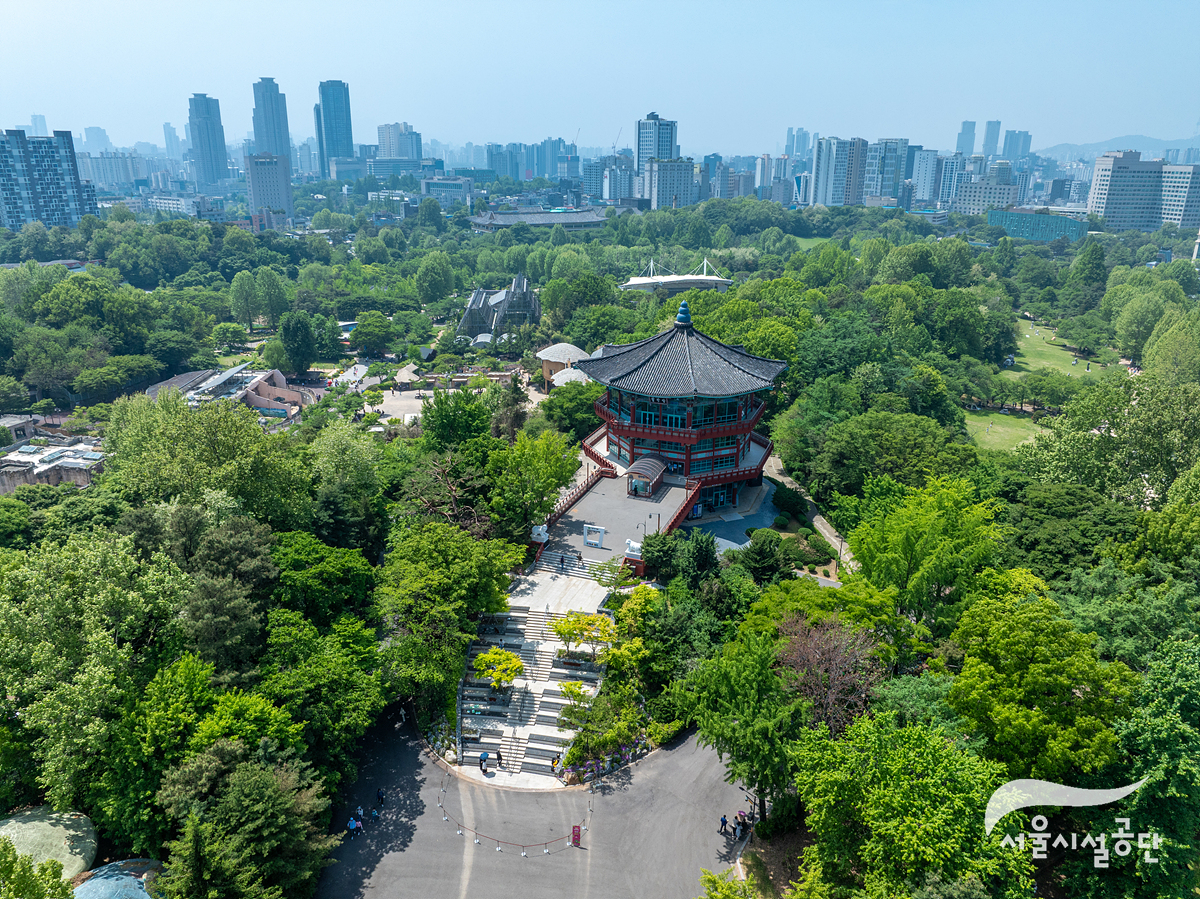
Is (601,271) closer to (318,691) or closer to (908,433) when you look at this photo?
(908,433)

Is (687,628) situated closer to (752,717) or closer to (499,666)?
(752,717)

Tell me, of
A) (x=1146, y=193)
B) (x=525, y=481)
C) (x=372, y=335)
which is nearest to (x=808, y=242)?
Answer: (x=1146, y=193)

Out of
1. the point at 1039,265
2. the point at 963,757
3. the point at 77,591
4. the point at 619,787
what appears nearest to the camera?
the point at 963,757

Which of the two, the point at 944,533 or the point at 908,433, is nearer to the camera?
the point at 944,533

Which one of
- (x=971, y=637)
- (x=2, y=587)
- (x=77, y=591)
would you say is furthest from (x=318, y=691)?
(x=971, y=637)

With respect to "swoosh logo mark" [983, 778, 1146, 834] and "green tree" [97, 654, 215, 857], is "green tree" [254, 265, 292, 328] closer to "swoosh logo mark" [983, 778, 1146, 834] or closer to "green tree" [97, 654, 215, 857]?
"green tree" [97, 654, 215, 857]

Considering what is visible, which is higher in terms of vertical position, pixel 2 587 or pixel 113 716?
pixel 2 587

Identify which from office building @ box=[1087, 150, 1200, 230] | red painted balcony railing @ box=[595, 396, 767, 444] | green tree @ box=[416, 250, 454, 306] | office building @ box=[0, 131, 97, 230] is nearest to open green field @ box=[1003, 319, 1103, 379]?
red painted balcony railing @ box=[595, 396, 767, 444]
